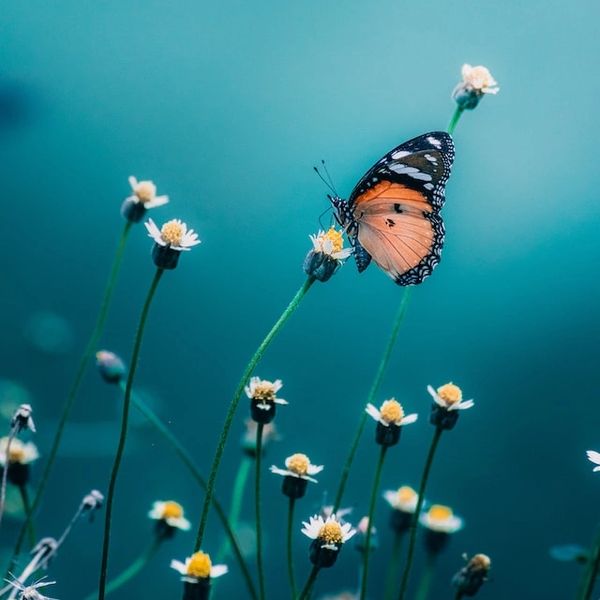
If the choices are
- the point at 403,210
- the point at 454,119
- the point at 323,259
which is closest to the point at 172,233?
the point at 323,259

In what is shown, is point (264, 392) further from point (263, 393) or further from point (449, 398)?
point (449, 398)

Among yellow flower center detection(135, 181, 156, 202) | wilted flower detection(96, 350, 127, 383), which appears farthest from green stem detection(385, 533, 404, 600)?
yellow flower center detection(135, 181, 156, 202)

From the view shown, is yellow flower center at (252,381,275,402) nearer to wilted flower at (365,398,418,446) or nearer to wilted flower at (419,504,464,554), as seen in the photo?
wilted flower at (365,398,418,446)

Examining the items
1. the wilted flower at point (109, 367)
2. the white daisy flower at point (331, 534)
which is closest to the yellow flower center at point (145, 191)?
the wilted flower at point (109, 367)

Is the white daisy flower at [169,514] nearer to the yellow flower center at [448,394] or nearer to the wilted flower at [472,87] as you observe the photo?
the yellow flower center at [448,394]

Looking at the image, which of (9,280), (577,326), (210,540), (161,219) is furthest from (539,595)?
(9,280)

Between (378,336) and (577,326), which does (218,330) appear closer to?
(378,336)
